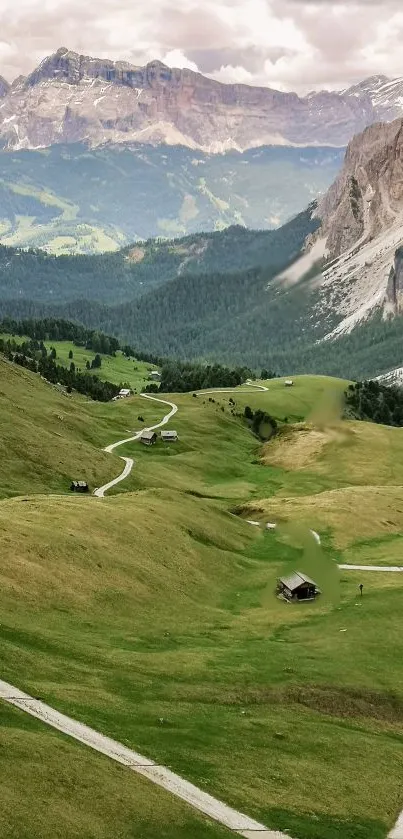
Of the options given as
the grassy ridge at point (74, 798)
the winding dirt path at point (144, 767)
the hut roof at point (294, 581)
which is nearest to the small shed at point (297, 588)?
the hut roof at point (294, 581)

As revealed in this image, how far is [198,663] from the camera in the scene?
241 ft

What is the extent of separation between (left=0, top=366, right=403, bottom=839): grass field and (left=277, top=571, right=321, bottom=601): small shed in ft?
6.08

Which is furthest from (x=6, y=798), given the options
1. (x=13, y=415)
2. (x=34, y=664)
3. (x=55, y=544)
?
(x=13, y=415)

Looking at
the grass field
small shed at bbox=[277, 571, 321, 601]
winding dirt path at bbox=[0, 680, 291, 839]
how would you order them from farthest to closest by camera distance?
small shed at bbox=[277, 571, 321, 601], the grass field, winding dirt path at bbox=[0, 680, 291, 839]

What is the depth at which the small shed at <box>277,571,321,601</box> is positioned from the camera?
103938 millimetres

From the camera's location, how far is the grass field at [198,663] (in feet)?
161

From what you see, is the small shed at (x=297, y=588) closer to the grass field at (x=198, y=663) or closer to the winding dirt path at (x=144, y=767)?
the grass field at (x=198, y=663)

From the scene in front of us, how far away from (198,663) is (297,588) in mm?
32866

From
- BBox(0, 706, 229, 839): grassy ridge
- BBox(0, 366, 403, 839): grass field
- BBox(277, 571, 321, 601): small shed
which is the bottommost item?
BBox(277, 571, 321, 601): small shed

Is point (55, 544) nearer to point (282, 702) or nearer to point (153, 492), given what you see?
point (282, 702)

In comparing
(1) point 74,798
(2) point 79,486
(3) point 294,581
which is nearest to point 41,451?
(2) point 79,486

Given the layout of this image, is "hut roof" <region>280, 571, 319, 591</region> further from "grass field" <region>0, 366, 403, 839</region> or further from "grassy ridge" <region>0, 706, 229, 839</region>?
"grassy ridge" <region>0, 706, 229, 839</region>

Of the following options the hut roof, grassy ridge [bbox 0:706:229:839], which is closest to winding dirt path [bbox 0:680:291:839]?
grassy ridge [bbox 0:706:229:839]

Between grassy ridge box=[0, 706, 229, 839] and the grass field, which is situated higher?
grassy ridge box=[0, 706, 229, 839]
